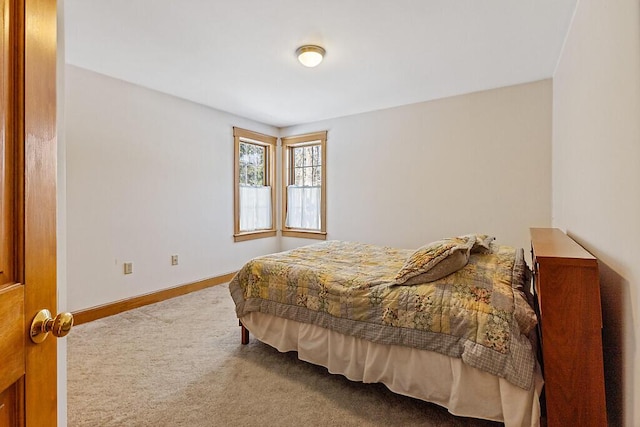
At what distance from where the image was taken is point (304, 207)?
A: 5.18 m

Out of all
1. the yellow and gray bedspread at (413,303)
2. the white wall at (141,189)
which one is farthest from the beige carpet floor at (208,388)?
Answer: the white wall at (141,189)

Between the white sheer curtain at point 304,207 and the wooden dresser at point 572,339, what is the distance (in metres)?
3.88

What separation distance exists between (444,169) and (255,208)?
9.20ft

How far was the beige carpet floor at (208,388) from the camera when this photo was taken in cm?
174

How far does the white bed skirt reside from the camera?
1469mm

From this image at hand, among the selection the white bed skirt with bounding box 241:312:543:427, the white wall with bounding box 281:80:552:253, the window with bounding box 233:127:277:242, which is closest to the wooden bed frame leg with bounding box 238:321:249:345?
the white bed skirt with bounding box 241:312:543:427

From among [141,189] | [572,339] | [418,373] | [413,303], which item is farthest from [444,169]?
[141,189]

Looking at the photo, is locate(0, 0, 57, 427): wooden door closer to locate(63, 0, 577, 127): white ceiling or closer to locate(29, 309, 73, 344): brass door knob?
locate(29, 309, 73, 344): brass door knob

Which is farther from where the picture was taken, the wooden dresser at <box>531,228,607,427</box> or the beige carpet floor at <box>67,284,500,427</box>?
the beige carpet floor at <box>67,284,500,427</box>

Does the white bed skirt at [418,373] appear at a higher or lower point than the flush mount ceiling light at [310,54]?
lower

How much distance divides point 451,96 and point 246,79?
238 cm

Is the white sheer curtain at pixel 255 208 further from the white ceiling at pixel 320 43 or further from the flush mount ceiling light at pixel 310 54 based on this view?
the flush mount ceiling light at pixel 310 54

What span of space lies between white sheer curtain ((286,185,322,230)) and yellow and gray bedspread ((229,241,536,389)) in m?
2.42

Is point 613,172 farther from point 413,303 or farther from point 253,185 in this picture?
point 253,185
